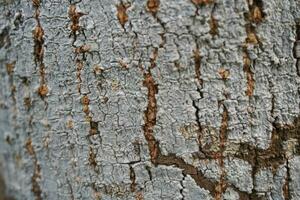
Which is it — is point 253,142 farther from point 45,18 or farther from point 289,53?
point 45,18

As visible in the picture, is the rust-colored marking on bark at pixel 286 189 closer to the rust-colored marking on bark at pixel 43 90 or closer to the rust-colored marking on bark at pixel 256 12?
the rust-colored marking on bark at pixel 256 12

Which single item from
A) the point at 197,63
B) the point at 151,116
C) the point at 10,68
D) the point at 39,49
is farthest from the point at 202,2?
the point at 10,68

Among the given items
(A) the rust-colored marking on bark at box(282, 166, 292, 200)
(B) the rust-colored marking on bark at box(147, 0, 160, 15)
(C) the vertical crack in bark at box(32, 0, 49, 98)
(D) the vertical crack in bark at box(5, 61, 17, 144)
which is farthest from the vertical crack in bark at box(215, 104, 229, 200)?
(D) the vertical crack in bark at box(5, 61, 17, 144)

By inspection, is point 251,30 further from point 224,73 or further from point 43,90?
point 43,90

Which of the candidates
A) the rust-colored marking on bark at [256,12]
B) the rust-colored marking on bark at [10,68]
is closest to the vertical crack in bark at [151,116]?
the rust-colored marking on bark at [256,12]

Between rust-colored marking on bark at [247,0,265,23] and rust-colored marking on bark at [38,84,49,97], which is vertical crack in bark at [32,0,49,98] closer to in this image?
rust-colored marking on bark at [38,84,49,97]

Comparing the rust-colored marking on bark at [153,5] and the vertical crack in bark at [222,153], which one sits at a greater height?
the rust-colored marking on bark at [153,5]
